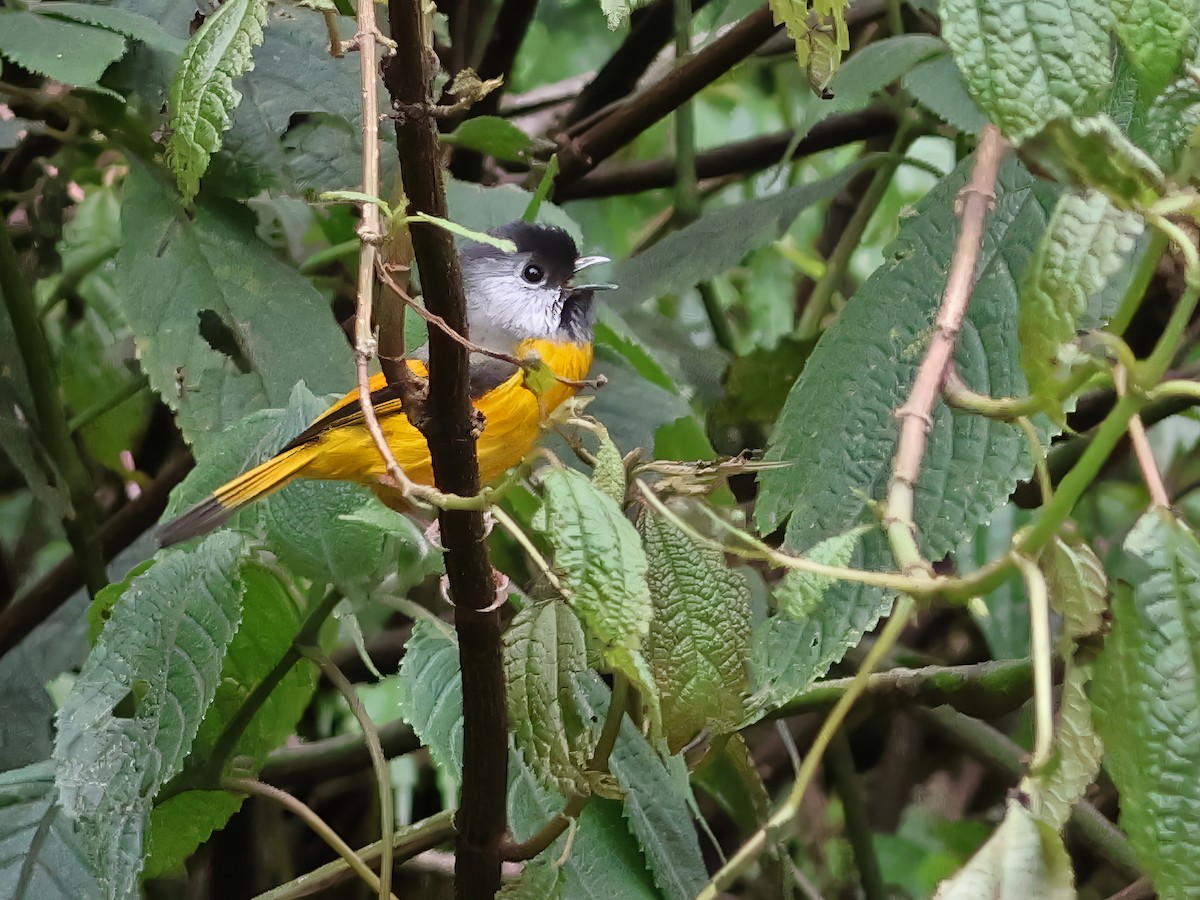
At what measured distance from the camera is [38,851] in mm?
1140

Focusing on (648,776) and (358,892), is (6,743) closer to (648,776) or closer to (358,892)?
(358,892)

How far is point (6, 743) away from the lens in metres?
1.68

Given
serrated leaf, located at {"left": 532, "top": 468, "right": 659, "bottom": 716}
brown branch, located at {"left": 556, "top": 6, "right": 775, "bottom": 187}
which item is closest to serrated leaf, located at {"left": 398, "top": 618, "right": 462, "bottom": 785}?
serrated leaf, located at {"left": 532, "top": 468, "right": 659, "bottom": 716}

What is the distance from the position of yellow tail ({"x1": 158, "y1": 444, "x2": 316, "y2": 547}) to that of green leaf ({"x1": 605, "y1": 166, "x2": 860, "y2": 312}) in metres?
0.55

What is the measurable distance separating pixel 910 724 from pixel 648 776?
1450mm

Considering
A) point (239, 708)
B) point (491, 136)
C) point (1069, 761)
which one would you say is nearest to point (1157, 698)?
point (1069, 761)

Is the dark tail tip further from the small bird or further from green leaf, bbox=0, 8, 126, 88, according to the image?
green leaf, bbox=0, 8, 126, 88

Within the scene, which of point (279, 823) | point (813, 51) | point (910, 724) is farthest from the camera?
point (910, 724)

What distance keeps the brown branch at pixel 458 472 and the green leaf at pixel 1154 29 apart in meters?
0.33

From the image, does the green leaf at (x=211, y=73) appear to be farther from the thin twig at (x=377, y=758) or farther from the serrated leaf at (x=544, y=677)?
the thin twig at (x=377, y=758)

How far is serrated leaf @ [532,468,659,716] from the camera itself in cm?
61

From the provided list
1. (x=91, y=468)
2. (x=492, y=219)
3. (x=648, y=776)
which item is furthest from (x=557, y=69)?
(x=648, y=776)

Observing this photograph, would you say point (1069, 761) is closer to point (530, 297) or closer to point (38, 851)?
point (38, 851)

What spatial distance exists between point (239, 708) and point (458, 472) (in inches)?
25.7
